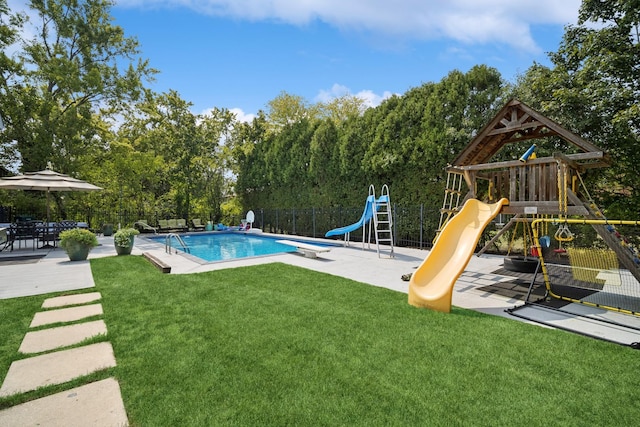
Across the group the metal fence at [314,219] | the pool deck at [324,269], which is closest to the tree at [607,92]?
the pool deck at [324,269]

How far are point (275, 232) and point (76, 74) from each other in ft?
44.7

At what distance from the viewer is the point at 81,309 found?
4.80 meters

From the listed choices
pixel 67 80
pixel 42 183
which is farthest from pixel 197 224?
pixel 67 80

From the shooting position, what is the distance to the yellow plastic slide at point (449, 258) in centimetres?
469

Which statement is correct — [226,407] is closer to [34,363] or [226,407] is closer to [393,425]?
[393,425]

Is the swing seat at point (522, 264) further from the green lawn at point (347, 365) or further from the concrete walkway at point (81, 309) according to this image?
the green lawn at point (347, 365)

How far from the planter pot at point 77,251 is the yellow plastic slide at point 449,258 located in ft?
30.7

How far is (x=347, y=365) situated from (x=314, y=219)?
13.4m

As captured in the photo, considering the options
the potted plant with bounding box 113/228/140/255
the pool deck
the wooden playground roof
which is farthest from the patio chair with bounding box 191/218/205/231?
the wooden playground roof

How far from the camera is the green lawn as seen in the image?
2359mm

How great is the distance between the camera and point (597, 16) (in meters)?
8.45

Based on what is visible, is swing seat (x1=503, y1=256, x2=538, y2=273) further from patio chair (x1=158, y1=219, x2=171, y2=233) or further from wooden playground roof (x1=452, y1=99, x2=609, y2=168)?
patio chair (x1=158, y1=219, x2=171, y2=233)

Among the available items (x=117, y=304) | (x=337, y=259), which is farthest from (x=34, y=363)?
(x=337, y=259)

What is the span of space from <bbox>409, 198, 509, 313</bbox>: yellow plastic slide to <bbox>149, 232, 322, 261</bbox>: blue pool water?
21.2 ft
